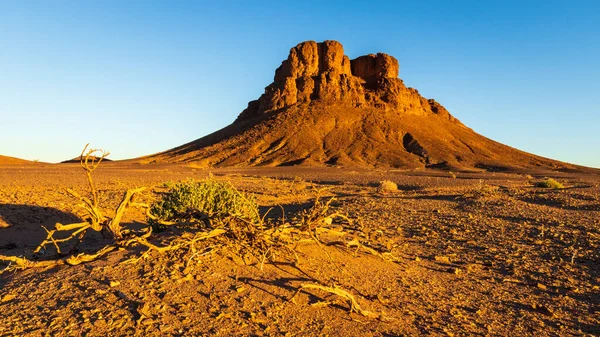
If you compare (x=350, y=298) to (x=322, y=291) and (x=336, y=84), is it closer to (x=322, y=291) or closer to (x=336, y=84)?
(x=322, y=291)

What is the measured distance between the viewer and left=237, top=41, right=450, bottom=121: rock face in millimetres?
81312

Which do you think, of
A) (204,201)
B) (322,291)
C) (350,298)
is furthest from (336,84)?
(350,298)

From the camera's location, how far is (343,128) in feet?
238

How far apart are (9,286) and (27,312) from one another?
922 millimetres

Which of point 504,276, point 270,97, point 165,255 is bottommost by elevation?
point 504,276

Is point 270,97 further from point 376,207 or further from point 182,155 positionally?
point 376,207

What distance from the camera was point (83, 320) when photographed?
11.8 feet

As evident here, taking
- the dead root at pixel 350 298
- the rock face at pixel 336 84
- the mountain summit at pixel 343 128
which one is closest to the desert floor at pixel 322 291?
the dead root at pixel 350 298

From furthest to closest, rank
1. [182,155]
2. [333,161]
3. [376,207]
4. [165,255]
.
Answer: [182,155], [333,161], [376,207], [165,255]

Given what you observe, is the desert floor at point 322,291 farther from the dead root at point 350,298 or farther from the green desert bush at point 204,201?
the green desert bush at point 204,201

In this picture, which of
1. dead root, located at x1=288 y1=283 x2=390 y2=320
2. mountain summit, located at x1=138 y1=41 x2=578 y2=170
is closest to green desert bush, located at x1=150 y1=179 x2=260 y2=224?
dead root, located at x1=288 y1=283 x2=390 y2=320

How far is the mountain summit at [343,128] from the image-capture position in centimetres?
6394

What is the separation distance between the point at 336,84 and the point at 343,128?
13713mm

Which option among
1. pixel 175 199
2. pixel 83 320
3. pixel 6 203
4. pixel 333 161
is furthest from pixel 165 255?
pixel 333 161
